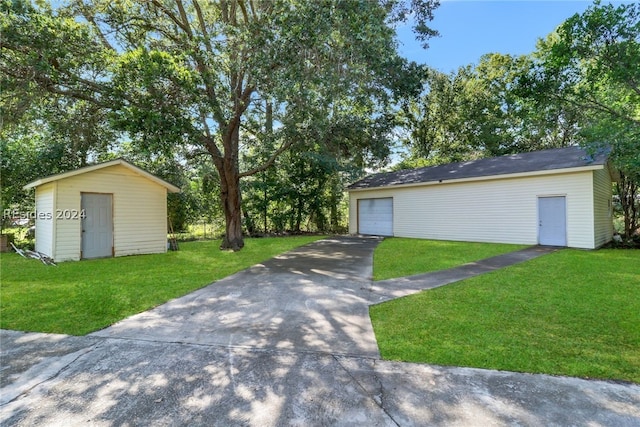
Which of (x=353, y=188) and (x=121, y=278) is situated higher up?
(x=353, y=188)

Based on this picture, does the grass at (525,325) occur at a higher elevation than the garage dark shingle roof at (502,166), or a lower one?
lower

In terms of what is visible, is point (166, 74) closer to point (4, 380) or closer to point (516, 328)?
point (4, 380)

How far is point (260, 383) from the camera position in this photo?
262cm

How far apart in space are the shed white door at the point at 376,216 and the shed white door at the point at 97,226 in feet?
36.6

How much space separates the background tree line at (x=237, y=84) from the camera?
23.7ft

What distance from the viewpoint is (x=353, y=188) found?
55.4 ft

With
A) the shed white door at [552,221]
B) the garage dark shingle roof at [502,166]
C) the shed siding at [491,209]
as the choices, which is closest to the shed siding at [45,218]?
the garage dark shingle roof at [502,166]

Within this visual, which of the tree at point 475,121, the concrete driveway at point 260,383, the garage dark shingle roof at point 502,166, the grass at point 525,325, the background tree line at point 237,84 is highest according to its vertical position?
the tree at point 475,121

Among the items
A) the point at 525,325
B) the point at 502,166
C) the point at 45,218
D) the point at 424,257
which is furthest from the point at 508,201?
the point at 45,218

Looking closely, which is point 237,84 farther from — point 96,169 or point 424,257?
point 424,257

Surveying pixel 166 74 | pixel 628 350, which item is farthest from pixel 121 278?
pixel 628 350

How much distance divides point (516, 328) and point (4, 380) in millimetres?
5109

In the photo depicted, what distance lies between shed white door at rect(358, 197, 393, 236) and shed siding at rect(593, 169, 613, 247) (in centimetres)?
748

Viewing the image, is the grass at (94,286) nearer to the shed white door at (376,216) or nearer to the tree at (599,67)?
the shed white door at (376,216)
